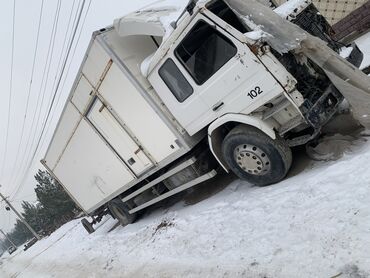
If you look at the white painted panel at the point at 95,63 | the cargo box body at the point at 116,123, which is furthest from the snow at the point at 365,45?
the white painted panel at the point at 95,63

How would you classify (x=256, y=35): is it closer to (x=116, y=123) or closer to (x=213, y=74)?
(x=213, y=74)

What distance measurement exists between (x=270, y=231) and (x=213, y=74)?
251cm

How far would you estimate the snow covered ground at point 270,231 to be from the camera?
12.8ft

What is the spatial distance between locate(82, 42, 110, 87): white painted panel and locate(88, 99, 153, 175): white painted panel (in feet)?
1.62

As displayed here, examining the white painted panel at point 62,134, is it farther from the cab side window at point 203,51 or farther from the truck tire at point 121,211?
the cab side window at point 203,51

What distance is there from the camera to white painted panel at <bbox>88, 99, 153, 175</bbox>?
302 inches

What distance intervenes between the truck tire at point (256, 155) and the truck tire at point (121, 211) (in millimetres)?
4347

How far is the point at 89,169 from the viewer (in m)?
9.13

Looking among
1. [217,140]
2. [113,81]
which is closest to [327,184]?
[217,140]

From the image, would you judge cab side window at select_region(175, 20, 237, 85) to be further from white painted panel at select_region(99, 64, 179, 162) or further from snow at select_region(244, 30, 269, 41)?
white painted panel at select_region(99, 64, 179, 162)

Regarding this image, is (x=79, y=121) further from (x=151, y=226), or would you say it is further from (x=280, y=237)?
(x=280, y=237)

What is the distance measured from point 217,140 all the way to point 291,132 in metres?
1.22

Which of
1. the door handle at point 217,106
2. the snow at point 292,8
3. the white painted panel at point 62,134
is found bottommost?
the door handle at point 217,106

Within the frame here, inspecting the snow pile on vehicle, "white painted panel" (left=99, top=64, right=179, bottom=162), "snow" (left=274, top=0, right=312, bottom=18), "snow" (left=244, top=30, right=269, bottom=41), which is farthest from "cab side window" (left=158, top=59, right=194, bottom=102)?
"snow" (left=274, top=0, right=312, bottom=18)
